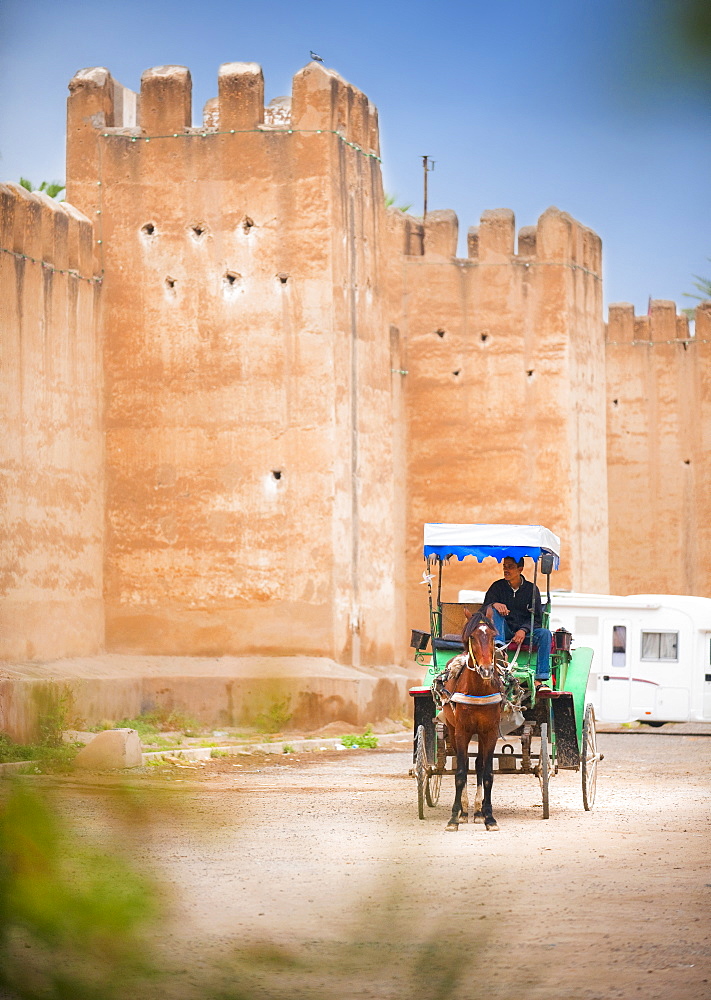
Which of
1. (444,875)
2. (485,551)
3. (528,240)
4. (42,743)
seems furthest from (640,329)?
(444,875)

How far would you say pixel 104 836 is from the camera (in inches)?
50.6

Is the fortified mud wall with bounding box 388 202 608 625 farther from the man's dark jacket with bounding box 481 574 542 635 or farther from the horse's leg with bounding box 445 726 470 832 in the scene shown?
the horse's leg with bounding box 445 726 470 832

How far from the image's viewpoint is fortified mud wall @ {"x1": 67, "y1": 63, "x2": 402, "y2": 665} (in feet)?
69.5

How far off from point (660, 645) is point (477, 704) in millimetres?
14078

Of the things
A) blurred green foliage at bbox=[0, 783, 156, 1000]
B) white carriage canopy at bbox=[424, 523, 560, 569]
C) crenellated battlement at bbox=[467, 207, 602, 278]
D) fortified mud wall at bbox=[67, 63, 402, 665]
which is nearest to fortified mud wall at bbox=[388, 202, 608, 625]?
crenellated battlement at bbox=[467, 207, 602, 278]

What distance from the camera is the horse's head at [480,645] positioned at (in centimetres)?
1044

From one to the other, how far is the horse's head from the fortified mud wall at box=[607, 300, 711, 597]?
64.1 ft

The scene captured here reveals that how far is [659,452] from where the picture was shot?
29.7m

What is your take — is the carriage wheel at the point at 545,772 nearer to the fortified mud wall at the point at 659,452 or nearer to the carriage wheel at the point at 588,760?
the carriage wheel at the point at 588,760

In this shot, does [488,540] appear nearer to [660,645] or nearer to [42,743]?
[42,743]

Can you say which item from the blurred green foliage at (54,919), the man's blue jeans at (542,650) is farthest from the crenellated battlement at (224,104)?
the blurred green foliage at (54,919)

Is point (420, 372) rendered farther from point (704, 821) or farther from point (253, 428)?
point (704, 821)

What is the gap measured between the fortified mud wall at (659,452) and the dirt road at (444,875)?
9.30 metres

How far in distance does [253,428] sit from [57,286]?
341cm
